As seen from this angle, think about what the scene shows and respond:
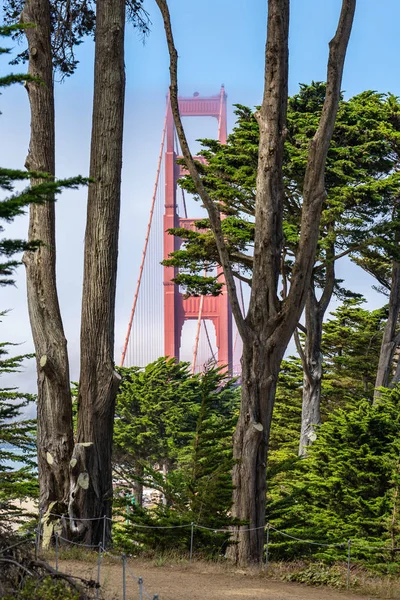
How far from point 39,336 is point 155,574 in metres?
3.26

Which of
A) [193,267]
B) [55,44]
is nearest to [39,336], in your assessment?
[55,44]

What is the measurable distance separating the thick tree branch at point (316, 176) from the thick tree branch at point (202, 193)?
0.56 metres

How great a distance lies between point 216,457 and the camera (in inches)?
389

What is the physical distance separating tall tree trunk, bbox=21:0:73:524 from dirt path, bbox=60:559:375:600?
1.62m

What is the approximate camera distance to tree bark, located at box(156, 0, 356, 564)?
9.57 m

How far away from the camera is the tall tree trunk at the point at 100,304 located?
10.1 metres

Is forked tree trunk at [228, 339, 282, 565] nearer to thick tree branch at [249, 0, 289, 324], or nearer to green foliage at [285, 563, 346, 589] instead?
thick tree branch at [249, 0, 289, 324]

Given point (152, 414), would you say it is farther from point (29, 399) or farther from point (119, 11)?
point (119, 11)

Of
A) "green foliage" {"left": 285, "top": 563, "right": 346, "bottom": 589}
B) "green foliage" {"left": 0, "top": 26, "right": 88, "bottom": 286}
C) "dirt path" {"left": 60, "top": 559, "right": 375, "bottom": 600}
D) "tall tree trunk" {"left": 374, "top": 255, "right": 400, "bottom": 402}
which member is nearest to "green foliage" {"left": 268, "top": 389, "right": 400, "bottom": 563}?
"green foliage" {"left": 285, "top": 563, "right": 346, "bottom": 589}

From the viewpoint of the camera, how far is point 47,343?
34.1 ft

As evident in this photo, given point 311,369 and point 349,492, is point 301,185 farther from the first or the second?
point 349,492

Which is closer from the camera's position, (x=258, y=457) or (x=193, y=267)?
(x=258, y=457)

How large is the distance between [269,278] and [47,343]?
2672 millimetres

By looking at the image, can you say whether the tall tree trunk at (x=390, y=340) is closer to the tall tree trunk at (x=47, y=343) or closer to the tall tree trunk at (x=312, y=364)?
the tall tree trunk at (x=312, y=364)
